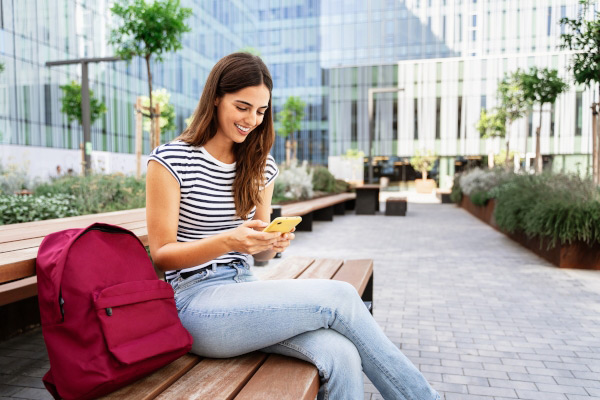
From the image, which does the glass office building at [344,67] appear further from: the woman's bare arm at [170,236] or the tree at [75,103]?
the woman's bare arm at [170,236]

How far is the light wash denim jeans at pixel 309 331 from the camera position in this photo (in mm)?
1831

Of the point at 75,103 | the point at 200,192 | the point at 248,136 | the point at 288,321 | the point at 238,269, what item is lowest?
the point at 288,321

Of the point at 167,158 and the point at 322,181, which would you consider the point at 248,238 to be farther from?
the point at 322,181

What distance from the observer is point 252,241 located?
6.07 feet

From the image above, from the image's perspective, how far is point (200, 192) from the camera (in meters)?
2.09

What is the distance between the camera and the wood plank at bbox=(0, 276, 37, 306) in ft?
9.89

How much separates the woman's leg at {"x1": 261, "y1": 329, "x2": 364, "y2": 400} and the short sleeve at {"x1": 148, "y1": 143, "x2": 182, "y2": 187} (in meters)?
0.82

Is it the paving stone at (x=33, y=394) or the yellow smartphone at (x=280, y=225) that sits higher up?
the yellow smartphone at (x=280, y=225)

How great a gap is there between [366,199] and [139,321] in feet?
48.4

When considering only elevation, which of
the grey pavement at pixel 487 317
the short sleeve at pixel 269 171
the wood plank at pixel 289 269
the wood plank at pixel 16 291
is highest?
the short sleeve at pixel 269 171

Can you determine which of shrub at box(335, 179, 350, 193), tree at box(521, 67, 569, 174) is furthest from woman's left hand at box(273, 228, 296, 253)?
shrub at box(335, 179, 350, 193)

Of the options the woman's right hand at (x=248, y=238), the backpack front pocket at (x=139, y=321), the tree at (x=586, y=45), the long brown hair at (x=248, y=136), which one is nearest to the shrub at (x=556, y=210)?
the tree at (x=586, y=45)

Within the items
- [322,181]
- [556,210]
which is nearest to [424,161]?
[322,181]

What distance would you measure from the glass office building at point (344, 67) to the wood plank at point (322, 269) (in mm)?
28581
